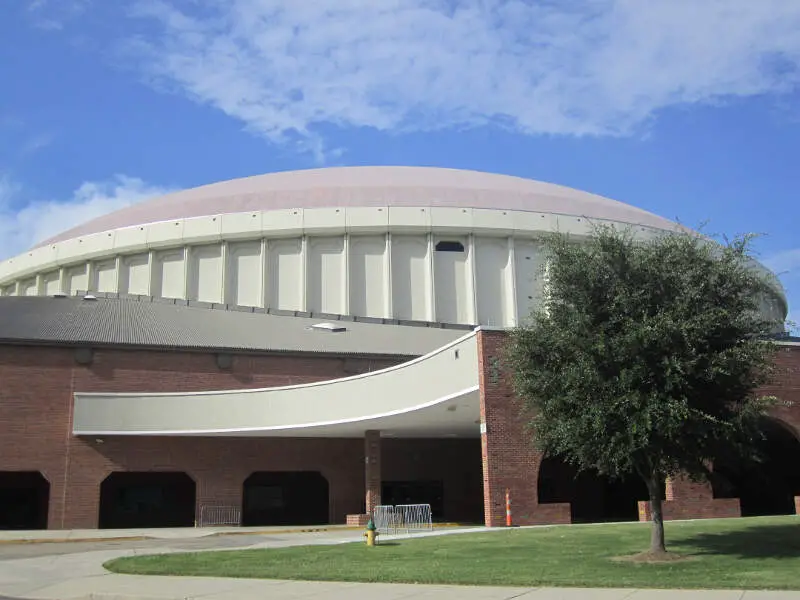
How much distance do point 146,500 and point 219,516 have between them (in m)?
5.29

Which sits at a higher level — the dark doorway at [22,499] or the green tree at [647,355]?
the green tree at [647,355]

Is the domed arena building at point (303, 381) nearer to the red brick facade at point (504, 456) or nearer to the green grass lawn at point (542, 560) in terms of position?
the red brick facade at point (504, 456)

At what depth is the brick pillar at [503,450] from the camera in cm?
2548

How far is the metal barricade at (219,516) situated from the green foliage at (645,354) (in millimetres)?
21834

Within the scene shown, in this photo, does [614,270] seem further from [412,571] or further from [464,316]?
[464,316]

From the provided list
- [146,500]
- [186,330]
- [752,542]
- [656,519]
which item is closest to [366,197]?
[186,330]

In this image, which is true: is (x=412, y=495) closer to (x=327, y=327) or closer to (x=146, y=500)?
(x=327, y=327)

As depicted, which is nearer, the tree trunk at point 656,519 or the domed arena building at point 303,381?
the tree trunk at point 656,519

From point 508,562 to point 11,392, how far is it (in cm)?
2696

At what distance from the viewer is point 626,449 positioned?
1611 cm

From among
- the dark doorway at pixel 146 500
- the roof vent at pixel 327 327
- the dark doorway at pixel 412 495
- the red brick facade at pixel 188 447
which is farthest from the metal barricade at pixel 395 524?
the roof vent at pixel 327 327

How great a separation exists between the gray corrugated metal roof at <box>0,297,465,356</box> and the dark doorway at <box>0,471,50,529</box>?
22.0 feet

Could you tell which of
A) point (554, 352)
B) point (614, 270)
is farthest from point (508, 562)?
point (614, 270)

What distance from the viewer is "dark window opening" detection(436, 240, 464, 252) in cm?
4994
